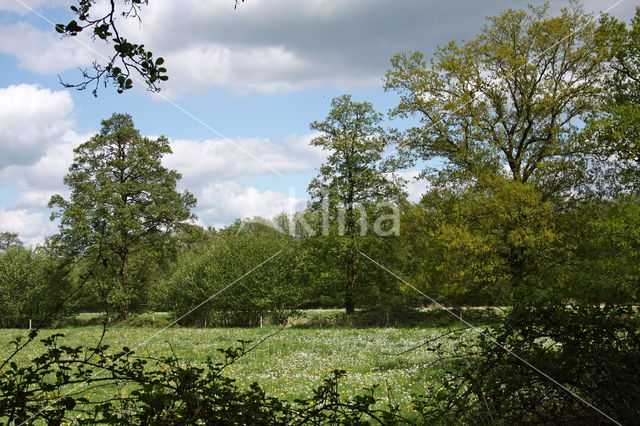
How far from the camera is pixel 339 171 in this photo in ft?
97.5

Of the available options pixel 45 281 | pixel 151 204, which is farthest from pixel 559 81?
pixel 45 281

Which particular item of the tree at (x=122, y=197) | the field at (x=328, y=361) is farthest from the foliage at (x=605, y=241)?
the tree at (x=122, y=197)

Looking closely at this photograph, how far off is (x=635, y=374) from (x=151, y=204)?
33658 mm

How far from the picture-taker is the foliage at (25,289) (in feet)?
129

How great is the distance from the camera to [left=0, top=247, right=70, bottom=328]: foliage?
3931cm

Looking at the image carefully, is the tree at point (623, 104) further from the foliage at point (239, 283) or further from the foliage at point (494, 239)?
the foliage at point (239, 283)

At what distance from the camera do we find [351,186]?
29.1m

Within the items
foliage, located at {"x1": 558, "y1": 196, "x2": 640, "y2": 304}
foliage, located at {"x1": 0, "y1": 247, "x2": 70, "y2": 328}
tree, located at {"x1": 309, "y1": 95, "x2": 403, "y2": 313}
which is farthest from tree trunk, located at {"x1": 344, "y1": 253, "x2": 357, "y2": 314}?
foliage, located at {"x1": 0, "y1": 247, "x2": 70, "y2": 328}

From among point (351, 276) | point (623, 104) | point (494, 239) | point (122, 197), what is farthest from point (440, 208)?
point (122, 197)

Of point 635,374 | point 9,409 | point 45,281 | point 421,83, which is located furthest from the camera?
point 45,281

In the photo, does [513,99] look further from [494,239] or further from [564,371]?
[564,371]

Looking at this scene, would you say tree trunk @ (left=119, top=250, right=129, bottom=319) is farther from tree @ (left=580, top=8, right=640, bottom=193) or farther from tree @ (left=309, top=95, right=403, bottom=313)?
tree @ (left=580, top=8, right=640, bottom=193)

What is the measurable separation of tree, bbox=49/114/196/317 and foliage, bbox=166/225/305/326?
152 inches

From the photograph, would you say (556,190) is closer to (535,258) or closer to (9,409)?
(535,258)
